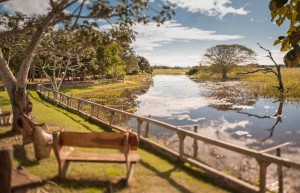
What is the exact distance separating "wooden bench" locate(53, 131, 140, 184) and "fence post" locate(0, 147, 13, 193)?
281 cm

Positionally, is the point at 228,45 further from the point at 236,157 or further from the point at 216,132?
the point at 236,157

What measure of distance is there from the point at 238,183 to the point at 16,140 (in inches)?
304

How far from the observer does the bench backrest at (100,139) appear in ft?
22.8

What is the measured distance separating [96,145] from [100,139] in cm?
18

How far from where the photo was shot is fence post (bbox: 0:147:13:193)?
4.08 m

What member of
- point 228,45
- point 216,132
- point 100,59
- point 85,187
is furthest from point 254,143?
point 228,45

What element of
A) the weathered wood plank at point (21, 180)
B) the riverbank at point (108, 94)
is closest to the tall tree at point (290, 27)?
the weathered wood plank at point (21, 180)

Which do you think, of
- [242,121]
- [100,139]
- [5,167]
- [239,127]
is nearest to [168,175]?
[100,139]

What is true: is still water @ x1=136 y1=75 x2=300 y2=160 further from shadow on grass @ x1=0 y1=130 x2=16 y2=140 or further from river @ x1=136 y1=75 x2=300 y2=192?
shadow on grass @ x1=0 y1=130 x2=16 y2=140

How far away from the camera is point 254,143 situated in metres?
15.1

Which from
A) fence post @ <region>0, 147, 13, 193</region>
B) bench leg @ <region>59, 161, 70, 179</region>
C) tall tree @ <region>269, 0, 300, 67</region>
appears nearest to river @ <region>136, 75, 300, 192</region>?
bench leg @ <region>59, 161, 70, 179</region>

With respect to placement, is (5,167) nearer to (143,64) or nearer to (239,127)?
(239,127)

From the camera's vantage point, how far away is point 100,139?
711 cm

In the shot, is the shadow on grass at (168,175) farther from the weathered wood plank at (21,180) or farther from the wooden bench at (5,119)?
the wooden bench at (5,119)
